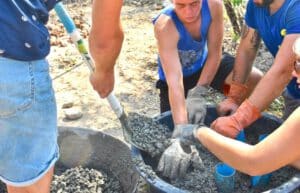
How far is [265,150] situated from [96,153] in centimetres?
106

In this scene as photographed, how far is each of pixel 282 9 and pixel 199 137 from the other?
2.23ft

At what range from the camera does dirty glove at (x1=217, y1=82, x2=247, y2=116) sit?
86.8 inches

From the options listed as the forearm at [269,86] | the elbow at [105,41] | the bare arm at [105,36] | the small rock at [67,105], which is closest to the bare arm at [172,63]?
the forearm at [269,86]

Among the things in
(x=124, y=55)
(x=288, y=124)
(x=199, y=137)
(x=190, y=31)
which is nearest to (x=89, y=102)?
(x=124, y=55)

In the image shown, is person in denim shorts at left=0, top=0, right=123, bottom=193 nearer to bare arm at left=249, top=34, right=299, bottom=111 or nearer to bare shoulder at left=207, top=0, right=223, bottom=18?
bare arm at left=249, top=34, right=299, bottom=111

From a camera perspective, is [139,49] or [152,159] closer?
[152,159]

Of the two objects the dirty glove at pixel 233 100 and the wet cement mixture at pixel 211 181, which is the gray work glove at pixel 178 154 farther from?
the dirty glove at pixel 233 100

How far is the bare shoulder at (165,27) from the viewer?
2.26 m

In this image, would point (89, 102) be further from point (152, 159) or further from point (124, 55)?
point (152, 159)

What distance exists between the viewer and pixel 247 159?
1566mm

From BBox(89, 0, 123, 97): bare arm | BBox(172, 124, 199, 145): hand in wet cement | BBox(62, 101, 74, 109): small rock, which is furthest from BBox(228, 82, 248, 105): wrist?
BBox(62, 101, 74, 109): small rock

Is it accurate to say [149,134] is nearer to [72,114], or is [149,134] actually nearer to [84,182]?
[84,182]

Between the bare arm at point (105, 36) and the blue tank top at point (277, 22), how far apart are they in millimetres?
792

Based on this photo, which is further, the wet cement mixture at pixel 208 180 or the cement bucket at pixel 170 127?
the wet cement mixture at pixel 208 180
